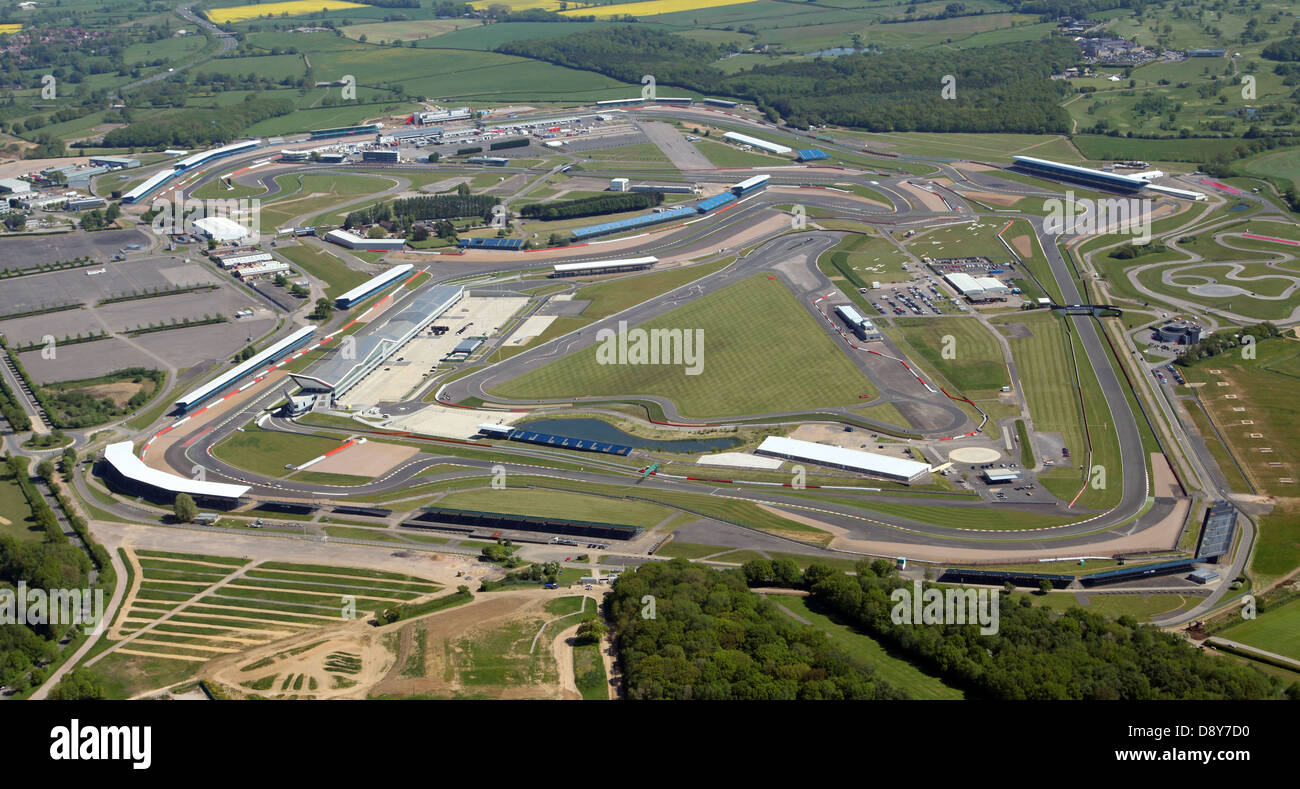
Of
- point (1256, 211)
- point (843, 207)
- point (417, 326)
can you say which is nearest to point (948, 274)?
point (843, 207)

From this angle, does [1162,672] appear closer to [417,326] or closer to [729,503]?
[729,503]

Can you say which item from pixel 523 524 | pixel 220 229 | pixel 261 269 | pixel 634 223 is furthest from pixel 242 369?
pixel 634 223

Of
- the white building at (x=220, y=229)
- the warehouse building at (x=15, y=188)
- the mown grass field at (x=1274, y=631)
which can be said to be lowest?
the mown grass field at (x=1274, y=631)

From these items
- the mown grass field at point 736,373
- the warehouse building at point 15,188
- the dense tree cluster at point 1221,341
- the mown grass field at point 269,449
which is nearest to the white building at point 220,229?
the warehouse building at point 15,188

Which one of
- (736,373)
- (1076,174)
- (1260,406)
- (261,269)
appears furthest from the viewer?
(1076,174)

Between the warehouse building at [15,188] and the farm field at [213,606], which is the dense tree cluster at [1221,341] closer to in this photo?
the farm field at [213,606]

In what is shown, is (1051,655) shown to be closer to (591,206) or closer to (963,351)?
(963,351)

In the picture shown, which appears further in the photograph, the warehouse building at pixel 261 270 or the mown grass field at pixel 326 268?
the warehouse building at pixel 261 270
